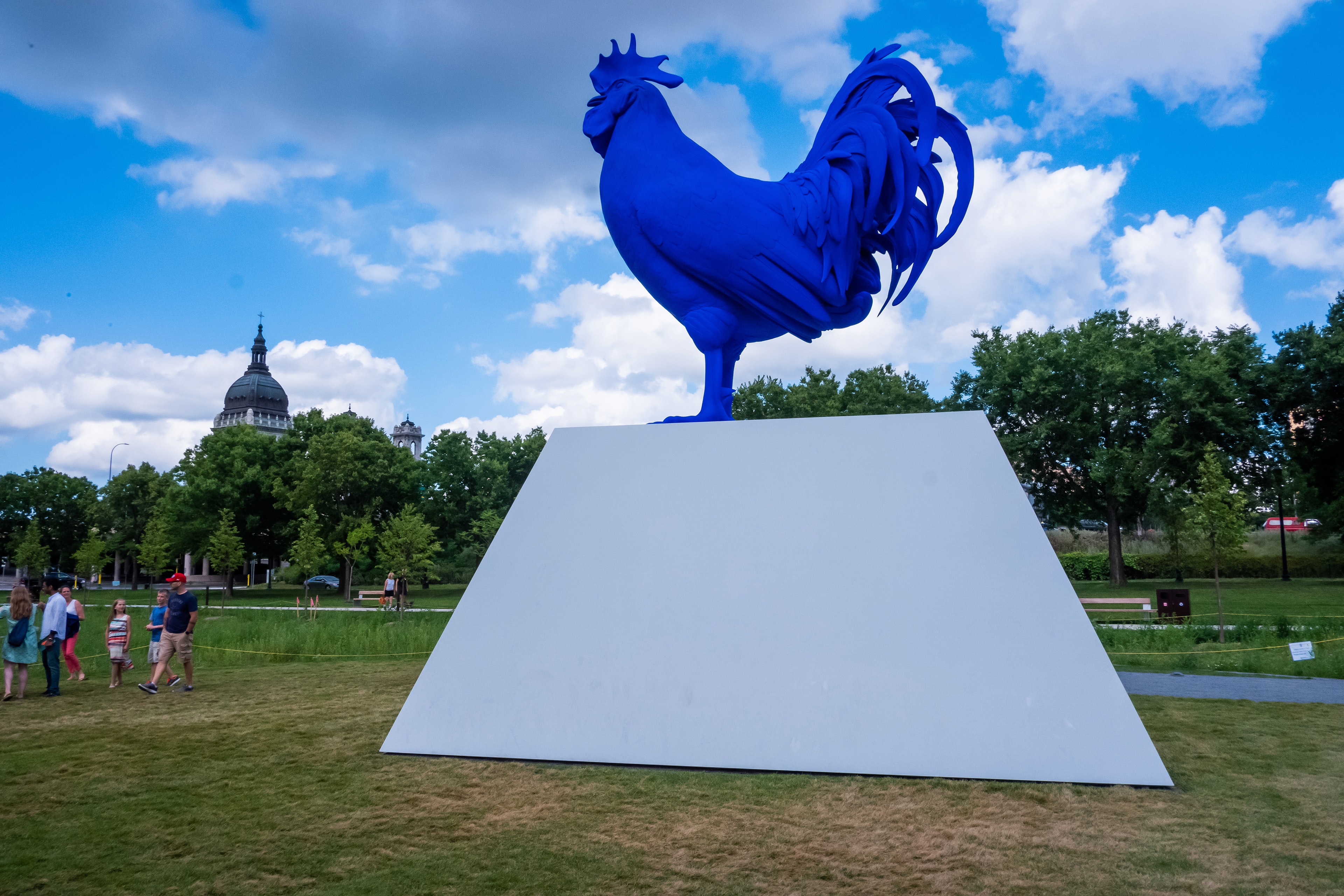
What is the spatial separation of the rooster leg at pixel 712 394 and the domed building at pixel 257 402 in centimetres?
9139

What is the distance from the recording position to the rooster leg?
258 inches

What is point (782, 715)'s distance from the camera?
5449mm

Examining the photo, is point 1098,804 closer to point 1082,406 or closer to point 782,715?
point 782,715

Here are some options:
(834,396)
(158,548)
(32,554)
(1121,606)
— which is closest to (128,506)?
(32,554)

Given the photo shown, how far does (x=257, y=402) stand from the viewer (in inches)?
3585

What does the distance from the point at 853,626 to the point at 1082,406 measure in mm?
26319

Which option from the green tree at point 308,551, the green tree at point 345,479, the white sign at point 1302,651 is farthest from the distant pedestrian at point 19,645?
the green tree at point 345,479

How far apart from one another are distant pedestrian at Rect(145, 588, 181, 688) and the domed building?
277 ft

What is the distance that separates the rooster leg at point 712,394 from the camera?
258 inches

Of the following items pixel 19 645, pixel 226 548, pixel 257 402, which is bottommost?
pixel 19 645

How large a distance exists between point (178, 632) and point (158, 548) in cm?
2599

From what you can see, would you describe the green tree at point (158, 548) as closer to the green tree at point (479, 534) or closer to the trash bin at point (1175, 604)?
the green tree at point (479, 534)

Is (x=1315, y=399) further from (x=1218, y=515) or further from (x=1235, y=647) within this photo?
(x=1235, y=647)

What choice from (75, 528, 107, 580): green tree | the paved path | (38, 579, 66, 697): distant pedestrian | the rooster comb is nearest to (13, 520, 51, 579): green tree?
(75, 528, 107, 580): green tree
